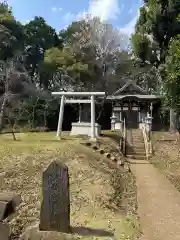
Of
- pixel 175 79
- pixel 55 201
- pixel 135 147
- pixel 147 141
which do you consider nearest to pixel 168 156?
pixel 135 147

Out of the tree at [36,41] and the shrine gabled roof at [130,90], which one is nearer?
the shrine gabled roof at [130,90]

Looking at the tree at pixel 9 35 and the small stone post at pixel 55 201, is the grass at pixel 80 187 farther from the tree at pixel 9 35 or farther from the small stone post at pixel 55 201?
the tree at pixel 9 35

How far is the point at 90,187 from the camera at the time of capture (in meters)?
11.7

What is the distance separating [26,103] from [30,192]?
2362cm

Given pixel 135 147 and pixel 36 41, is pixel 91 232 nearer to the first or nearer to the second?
pixel 135 147

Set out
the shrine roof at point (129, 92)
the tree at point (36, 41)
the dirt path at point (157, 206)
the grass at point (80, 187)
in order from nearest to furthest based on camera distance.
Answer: the grass at point (80, 187) < the dirt path at point (157, 206) < the shrine roof at point (129, 92) < the tree at point (36, 41)

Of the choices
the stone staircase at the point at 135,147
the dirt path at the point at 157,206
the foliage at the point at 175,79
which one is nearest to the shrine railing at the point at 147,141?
the stone staircase at the point at 135,147

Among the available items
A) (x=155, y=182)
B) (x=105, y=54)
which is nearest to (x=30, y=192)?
(x=155, y=182)

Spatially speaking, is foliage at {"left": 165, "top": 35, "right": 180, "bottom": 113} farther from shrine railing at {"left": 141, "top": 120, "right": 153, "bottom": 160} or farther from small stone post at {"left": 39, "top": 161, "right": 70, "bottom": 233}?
small stone post at {"left": 39, "top": 161, "right": 70, "bottom": 233}

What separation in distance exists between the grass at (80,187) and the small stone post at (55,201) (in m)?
0.50

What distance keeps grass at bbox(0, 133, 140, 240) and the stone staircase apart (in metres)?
5.38

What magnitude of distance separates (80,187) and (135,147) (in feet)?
43.7

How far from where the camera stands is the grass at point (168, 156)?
54.7ft

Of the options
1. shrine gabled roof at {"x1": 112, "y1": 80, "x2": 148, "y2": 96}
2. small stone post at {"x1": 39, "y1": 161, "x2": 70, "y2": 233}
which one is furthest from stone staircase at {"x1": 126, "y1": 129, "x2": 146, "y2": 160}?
small stone post at {"x1": 39, "y1": 161, "x2": 70, "y2": 233}
